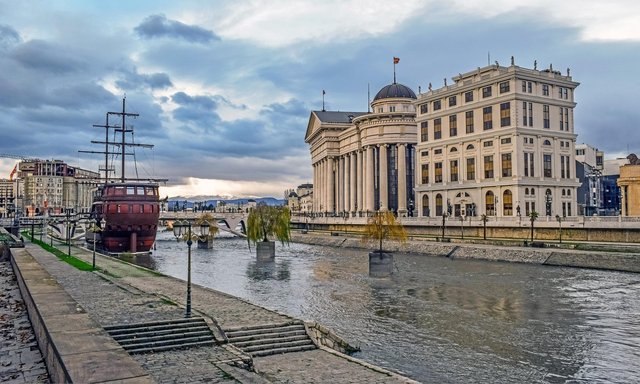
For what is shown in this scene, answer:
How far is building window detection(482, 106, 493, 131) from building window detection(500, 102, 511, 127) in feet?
6.82

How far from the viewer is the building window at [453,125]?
92531mm

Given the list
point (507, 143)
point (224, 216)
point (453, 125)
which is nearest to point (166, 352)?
point (507, 143)

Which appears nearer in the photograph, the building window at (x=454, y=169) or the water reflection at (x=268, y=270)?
the water reflection at (x=268, y=270)

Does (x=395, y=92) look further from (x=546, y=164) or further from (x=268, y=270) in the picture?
(x=268, y=270)

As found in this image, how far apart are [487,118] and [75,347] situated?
8184cm

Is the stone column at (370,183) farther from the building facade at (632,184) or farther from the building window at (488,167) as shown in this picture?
the building facade at (632,184)

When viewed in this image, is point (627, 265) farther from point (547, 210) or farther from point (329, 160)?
point (329, 160)

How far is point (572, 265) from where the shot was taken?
52438 mm

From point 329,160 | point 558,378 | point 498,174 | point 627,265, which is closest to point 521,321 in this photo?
point 558,378

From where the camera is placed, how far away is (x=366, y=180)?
118375 mm

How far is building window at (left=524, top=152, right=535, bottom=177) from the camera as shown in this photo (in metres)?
83.1

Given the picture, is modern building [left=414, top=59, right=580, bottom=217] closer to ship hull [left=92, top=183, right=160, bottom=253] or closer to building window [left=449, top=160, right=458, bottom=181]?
building window [left=449, top=160, right=458, bottom=181]

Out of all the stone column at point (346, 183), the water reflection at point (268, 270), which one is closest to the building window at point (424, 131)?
the stone column at point (346, 183)

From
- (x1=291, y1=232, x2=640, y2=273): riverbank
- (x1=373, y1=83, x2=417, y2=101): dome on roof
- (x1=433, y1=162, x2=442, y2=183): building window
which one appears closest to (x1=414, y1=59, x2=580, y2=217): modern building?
(x1=433, y1=162, x2=442, y2=183): building window
